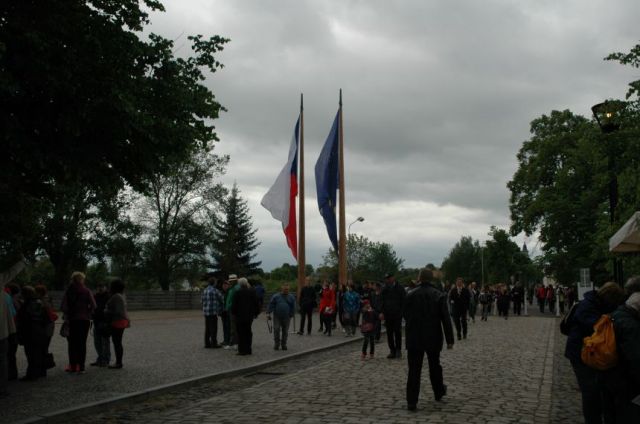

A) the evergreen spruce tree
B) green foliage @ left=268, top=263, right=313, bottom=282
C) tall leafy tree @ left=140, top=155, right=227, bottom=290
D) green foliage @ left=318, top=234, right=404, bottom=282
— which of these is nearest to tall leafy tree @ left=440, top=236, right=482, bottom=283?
green foliage @ left=268, top=263, right=313, bottom=282

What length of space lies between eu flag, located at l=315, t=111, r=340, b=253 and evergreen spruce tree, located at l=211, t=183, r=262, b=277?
3214 centimetres

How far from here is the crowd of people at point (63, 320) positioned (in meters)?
12.3

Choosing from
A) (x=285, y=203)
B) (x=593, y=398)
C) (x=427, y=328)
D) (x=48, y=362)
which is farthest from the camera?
(x=285, y=203)

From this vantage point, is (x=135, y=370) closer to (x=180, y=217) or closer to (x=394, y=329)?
(x=394, y=329)

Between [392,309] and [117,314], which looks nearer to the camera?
[117,314]

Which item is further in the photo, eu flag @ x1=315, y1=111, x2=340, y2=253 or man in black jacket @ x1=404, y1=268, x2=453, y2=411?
eu flag @ x1=315, y1=111, x2=340, y2=253

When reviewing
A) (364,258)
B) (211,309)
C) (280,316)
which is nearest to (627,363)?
(280,316)

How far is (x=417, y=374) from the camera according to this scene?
946 centimetres

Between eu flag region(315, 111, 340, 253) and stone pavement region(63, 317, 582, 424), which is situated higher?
eu flag region(315, 111, 340, 253)

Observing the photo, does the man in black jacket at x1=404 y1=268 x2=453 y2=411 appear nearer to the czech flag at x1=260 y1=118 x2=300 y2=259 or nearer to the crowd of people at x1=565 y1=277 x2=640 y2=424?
the crowd of people at x1=565 y1=277 x2=640 y2=424

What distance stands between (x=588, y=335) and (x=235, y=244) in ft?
203

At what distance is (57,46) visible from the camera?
35.5 feet

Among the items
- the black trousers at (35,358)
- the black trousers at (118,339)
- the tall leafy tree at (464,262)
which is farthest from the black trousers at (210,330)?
the tall leafy tree at (464,262)

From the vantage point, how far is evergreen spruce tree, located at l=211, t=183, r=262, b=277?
65.5m
